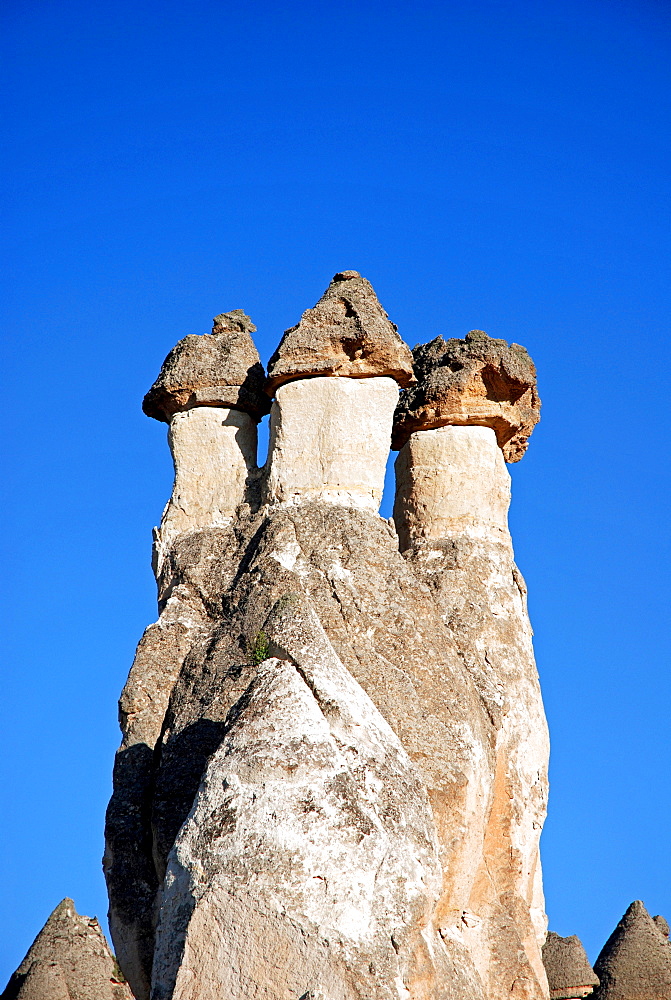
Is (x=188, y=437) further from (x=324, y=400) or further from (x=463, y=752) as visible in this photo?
(x=463, y=752)

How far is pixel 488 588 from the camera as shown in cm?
1456

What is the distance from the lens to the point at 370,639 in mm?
12734

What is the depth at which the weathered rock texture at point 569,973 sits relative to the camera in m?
16.5

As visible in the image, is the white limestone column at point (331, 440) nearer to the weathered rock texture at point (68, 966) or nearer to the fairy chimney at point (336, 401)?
the fairy chimney at point (336, 401)

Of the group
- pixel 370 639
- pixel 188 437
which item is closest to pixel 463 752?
pixel 370 639

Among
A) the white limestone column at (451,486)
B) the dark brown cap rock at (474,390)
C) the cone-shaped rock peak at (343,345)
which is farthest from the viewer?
the dark brown cap rock at (474,390)

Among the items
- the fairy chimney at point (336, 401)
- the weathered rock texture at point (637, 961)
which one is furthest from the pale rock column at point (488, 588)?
the weathered rock texture at point (637, 961)

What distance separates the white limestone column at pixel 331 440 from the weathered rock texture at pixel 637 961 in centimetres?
639

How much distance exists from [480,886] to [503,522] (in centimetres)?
404

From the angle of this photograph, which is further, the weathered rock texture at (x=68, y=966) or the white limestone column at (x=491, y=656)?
the white limestone column at (x=491, y=656)

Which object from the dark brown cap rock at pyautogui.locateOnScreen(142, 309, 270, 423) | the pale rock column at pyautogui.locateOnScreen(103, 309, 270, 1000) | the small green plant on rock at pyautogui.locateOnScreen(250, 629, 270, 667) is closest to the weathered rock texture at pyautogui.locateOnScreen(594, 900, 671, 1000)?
the pale rock column at pyautogui.locateOnScreen(103, 309, 270, 1000)

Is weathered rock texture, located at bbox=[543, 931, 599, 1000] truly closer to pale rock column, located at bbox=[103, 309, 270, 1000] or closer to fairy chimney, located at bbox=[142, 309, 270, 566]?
pale rock column, located at bbox=[103, 309, 270, 1000]

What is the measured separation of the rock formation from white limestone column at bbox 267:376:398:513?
0.9 inches

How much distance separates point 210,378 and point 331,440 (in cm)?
180
